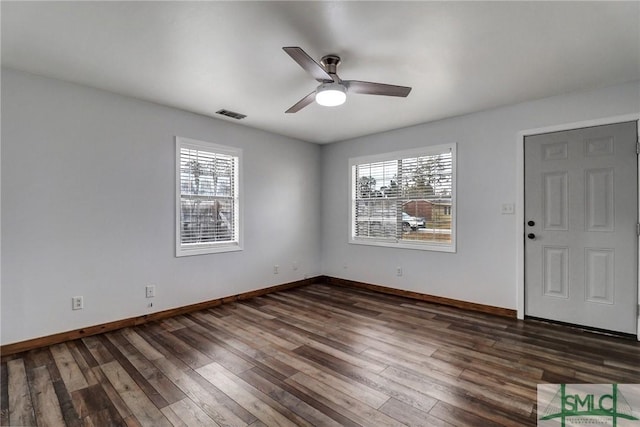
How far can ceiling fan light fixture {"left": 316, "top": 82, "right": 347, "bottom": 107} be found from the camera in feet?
7.93

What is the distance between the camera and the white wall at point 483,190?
10.6ft

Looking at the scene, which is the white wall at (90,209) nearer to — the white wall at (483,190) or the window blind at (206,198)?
the window blind at (206,198)

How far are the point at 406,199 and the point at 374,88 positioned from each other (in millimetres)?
2407

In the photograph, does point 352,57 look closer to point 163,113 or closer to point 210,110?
point 210,110

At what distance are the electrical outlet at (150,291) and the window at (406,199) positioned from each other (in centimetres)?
295

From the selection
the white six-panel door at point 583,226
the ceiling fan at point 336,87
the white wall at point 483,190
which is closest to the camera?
the ceiling fan at point 336,87

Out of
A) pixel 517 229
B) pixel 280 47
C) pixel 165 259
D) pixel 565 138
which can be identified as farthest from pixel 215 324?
pixel 565 138

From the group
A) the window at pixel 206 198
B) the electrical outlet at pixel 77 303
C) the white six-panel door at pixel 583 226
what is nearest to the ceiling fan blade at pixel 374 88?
the white six-panel door at pixel 583 226

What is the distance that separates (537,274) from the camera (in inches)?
136

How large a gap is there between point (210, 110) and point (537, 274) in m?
4.25

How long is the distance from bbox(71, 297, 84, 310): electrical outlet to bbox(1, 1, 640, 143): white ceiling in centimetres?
210

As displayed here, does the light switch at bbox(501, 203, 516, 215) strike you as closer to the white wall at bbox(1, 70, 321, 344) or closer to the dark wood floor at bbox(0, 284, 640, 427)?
the dark wood floor at bbox(0, 284, 640, 427)

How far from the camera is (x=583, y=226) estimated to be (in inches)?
126

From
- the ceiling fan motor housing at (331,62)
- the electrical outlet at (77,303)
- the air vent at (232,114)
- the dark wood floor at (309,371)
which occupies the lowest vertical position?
the dark wood floor at (309,371)
